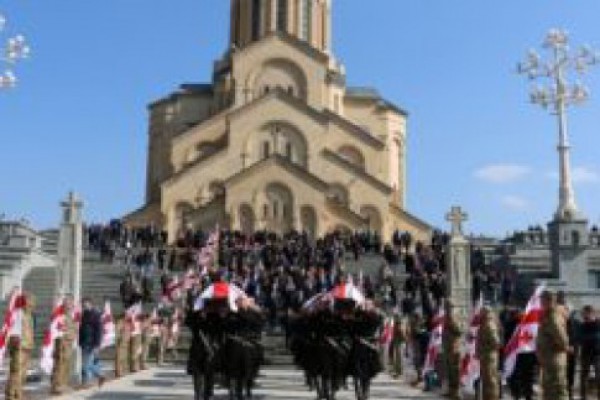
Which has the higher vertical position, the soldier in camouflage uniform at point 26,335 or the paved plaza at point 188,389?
the soldier in camouflage uniform at point 26,335

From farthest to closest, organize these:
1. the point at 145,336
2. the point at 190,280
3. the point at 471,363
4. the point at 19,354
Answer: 1. the point at 190,280
2. the point at 145,336
3. the point at 471,363
4. the point at 19,354

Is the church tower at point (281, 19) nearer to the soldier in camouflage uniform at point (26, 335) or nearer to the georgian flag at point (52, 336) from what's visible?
the georgian flag at point (52, 336)

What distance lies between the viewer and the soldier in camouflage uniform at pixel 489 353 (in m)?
14.3

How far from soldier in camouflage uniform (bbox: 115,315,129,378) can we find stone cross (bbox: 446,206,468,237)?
26.2 feet

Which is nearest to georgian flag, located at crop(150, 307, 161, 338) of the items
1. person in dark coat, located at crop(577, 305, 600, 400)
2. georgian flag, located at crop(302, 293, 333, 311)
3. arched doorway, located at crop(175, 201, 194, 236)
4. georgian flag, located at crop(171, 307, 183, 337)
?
georgian flag, located at crop(171, 307, 183, 337)

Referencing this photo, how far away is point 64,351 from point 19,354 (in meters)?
3.19

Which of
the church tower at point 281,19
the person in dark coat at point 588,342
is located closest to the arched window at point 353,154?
the church tower at point 281,19

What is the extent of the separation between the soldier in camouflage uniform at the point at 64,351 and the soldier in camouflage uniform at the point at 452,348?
6.72 meters

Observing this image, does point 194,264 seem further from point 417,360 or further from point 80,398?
point 80,398

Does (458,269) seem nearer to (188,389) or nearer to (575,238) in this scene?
(188,389)

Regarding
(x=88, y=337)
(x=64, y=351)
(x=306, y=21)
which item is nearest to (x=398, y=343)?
(x=88, y=337)

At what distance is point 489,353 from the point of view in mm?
14352

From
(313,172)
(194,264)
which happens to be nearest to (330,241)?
(194,264)

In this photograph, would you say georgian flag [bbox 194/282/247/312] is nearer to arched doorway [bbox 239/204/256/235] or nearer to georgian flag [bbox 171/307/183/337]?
georgian flag [bbox 171/307/183/337]
